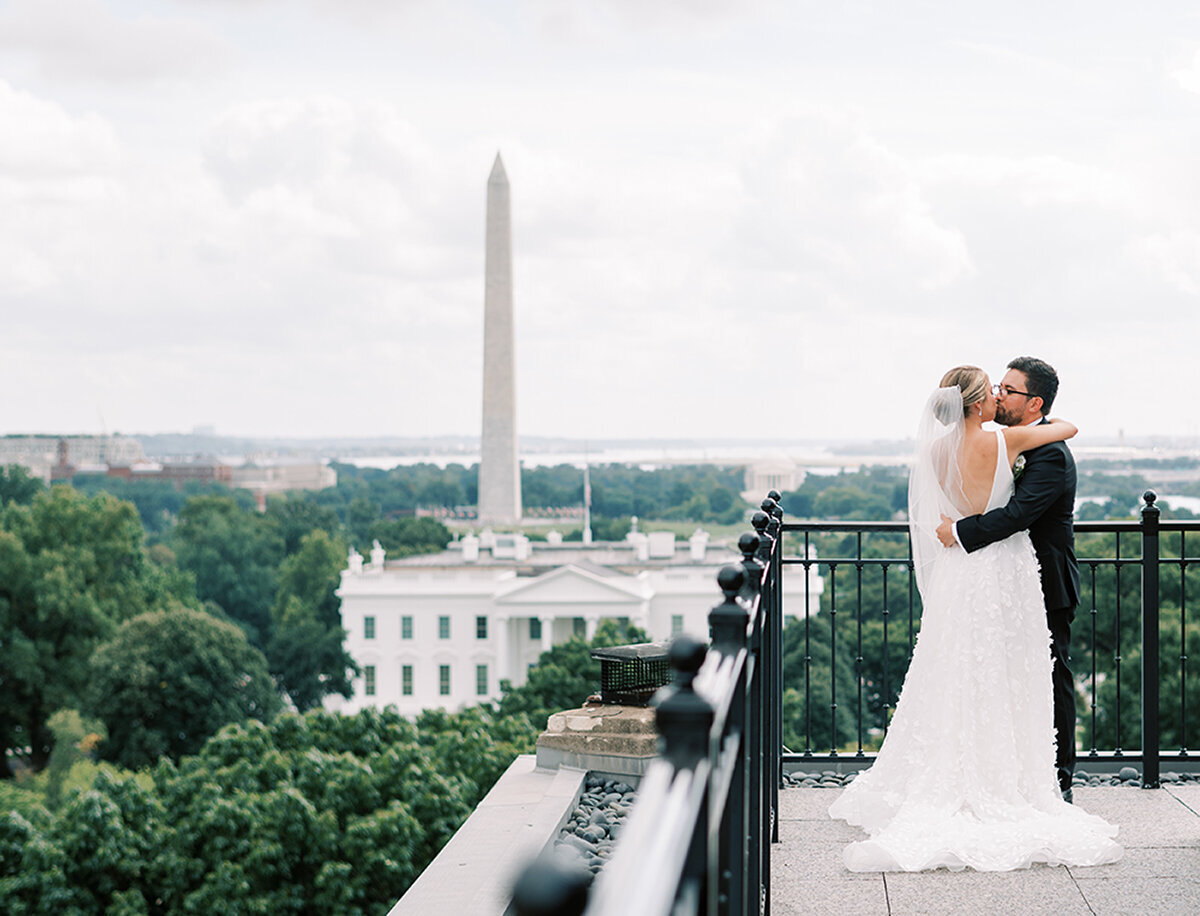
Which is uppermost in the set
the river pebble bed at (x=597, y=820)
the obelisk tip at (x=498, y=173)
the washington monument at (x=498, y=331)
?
the obelisk tip at (x=498, y=173)

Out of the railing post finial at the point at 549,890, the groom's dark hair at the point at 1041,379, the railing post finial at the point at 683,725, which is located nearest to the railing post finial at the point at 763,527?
the groom's dark hair at the point at 1041,379

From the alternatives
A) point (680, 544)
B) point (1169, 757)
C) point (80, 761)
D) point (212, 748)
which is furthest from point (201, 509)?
point (1169, 757)

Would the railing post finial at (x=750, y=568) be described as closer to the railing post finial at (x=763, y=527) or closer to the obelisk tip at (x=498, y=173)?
the railing post finial at (x=763, y=527)

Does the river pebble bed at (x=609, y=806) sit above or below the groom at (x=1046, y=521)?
below

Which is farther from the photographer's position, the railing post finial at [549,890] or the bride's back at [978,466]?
Result: the bride's back at [978,466]

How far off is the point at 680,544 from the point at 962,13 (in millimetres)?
44522

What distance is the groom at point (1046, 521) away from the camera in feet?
16.0

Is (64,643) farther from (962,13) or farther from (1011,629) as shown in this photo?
(962,13)

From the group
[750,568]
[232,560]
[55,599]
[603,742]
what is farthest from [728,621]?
[232,560]

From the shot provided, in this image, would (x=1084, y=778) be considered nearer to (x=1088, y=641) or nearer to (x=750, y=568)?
(x=750, y=568)

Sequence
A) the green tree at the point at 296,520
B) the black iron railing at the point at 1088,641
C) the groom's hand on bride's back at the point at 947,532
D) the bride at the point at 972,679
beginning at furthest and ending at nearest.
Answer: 1. the green tree at the point at 296,520
2. the black iron railing at the point at 1088,641
3. the groom's hand on bride's back at the point at 947,532
4. the bride at the point at 972,679

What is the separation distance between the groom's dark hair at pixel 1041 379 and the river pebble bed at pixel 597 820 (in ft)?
9.34

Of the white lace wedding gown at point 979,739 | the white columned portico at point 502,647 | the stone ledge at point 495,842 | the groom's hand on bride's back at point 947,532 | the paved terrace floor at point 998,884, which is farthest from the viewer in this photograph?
the white columned portico at point 502,647

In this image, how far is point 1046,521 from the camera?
16.6 ft
